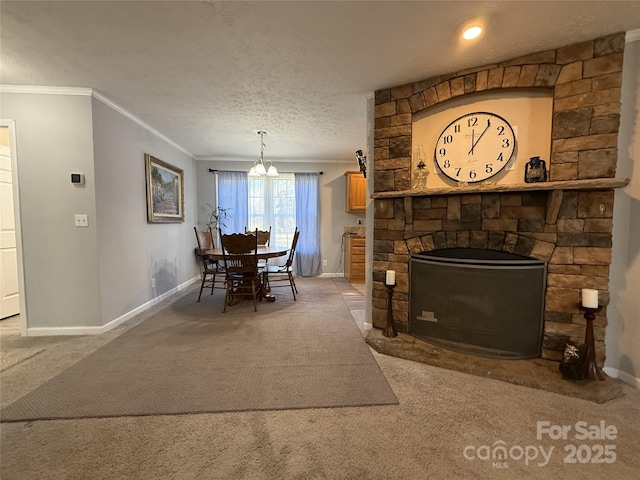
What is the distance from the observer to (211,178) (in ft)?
17.2

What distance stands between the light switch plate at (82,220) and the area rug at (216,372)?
1.13m

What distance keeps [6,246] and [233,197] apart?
3026mm

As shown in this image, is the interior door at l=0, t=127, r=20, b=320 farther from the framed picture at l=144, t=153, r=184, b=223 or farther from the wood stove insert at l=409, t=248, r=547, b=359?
the wood stove insert at l=409, t=248, r=547, b=359

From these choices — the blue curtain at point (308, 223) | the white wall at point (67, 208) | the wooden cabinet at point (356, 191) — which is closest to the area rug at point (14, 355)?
the white wall at point (67, 208)

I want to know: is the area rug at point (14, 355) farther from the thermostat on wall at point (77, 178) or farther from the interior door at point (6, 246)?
the thermostat on wall at point (77, 178)

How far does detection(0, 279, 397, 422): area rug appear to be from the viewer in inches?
63.9

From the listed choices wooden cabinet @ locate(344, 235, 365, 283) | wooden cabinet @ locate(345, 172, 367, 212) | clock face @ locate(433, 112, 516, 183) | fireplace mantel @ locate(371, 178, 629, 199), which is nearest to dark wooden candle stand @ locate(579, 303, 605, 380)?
fireplace mantel @ locate(371, 178, 629, 199)

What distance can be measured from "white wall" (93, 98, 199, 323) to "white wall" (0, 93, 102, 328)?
0.30ft

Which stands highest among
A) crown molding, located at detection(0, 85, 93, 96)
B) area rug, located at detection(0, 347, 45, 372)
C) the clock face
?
crown molding, located at detection(0, 85, 93, 96)

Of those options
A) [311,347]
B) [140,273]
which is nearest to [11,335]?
[140,273]

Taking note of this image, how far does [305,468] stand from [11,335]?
327cm

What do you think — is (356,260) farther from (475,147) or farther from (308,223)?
(475,147)

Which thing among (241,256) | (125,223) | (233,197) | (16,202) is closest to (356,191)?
(233,197)

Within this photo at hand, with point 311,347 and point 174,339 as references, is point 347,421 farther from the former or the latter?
point 174,339
